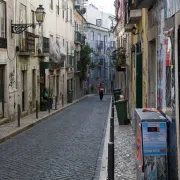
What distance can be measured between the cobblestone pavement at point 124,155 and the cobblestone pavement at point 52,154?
53cm

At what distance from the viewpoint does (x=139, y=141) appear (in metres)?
6.00

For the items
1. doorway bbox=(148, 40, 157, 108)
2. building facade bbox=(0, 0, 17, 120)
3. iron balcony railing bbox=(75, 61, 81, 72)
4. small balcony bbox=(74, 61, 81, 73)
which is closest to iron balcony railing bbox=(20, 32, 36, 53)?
building facade bbox=(0, 0, 17, 120)

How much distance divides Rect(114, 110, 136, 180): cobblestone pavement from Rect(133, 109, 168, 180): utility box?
1535 millimetres

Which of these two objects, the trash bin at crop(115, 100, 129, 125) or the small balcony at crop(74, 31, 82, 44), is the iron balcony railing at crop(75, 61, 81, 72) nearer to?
the small balcony at crop(74, 31, 82, 44)

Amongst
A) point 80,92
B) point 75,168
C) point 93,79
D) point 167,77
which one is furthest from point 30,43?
point 93,79

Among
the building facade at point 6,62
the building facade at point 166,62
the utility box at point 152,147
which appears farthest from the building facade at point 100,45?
the utility box at point 152,147

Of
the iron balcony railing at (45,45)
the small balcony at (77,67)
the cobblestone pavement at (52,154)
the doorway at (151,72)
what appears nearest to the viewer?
the cobblestone pavement at (52,154)

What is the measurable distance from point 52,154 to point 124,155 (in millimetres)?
1821

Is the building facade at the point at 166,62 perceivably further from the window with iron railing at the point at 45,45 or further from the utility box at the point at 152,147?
the window with iron railing at the point at 45,45

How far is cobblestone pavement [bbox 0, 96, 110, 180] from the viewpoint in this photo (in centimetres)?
812

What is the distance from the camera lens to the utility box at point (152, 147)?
5.80 metres

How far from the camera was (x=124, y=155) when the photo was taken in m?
9.52

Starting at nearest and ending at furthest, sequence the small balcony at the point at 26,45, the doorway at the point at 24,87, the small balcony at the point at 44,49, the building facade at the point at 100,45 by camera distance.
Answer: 1. the small balcony at the point at 26,45
2. the doorway at the point at 24,87
3. the small balcony at the point at 44,49
4. the building facade at the point at 100,45

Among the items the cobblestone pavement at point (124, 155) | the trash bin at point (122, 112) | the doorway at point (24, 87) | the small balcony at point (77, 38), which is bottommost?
the cobblestone pavement at point (124, 155)
